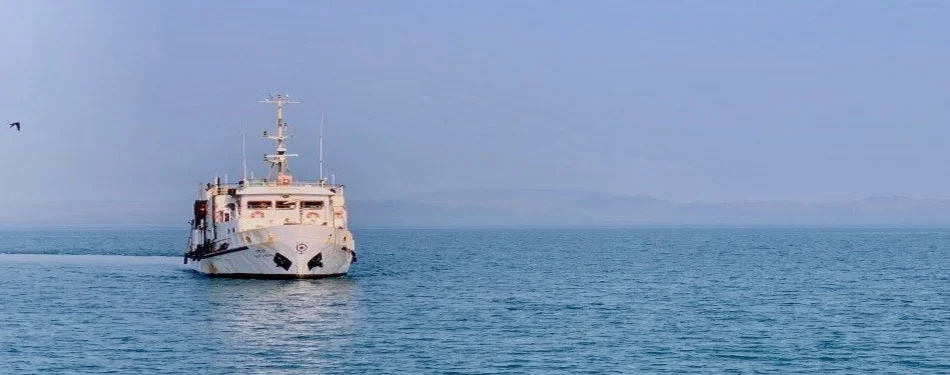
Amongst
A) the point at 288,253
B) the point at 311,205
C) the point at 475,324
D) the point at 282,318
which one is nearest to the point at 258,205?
the point at 311,205

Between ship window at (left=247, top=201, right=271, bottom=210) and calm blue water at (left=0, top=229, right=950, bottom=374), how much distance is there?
5.33m

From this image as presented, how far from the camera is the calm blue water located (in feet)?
146

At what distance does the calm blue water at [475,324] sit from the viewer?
44.6 meters

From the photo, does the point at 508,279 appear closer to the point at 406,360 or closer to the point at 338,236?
the point at 338,236

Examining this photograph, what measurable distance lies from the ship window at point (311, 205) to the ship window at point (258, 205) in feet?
6.99

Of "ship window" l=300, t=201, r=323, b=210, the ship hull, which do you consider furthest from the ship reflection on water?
"ship window" l=300, t=201, r=323, b=210

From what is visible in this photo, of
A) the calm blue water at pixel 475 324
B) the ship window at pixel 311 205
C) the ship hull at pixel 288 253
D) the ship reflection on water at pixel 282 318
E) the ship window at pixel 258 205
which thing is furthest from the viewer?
the ship window at pixel 311 205

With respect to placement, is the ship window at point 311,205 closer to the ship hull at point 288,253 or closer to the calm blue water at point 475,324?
the ship hull at point 288,253

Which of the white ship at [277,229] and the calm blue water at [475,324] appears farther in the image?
the white ship at [277,229]

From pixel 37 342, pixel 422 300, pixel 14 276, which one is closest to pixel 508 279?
pixel 422 300

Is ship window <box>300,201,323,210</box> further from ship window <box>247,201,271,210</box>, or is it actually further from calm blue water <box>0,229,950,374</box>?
calm blue water <box>0,229,950,374</box>

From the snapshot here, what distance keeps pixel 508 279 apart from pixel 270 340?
130 ft

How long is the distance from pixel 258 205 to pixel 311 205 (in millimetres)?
3345

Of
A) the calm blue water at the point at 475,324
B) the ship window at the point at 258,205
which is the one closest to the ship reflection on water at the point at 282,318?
the calm blue water at the point at 475,324
